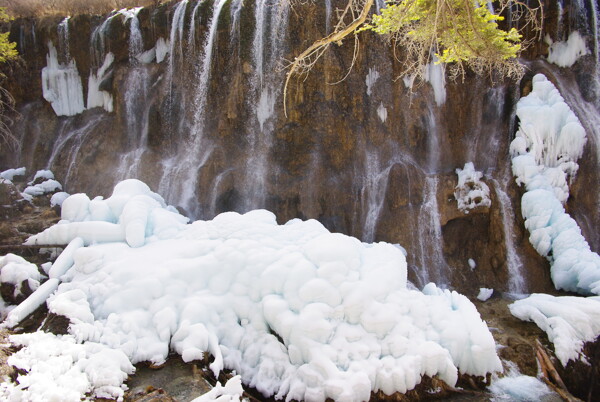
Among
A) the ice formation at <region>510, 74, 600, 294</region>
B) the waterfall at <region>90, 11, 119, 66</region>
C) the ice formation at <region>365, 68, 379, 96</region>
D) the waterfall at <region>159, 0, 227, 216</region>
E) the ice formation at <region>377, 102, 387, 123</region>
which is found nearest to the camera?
the ice formation at <region>510, 74, 600, 294</region>

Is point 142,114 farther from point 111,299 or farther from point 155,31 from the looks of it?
point 111,299

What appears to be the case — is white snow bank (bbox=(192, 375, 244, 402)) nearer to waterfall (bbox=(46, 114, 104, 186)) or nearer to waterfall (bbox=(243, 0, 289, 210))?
waterfall (bbox=(243, 0, 289, 210))

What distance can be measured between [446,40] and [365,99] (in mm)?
3903

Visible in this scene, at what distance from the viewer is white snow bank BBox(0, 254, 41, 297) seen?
18.7ft

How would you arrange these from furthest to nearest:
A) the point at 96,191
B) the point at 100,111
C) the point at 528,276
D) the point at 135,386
Answer: the point at 100,111 < the point at 96,191 < the point at 528,276 < the point at 135,386

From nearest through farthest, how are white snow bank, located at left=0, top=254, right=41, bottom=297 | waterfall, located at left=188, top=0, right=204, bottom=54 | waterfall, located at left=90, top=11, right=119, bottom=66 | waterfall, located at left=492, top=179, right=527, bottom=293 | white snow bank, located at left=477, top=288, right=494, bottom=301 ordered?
white snow bank, located at left=0, top=254, right=41, bottom=297, white snow bank, located at left=477, top=288, right=494, bottom=301, waterfall, located at left=492, top=179, right=527, bottom=293, waterfall, located at left=188, top=0, right=204, bottom=54, waterfall, located at left=90, top=11, right=119, bottom=66

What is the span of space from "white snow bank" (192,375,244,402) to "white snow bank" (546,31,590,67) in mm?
10822

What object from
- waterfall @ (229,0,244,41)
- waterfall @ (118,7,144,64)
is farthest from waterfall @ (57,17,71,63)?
waterfall @ (229,0,244,41)

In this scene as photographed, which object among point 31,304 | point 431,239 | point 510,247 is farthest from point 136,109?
point 510,247

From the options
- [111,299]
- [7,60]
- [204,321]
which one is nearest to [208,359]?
[204,321]

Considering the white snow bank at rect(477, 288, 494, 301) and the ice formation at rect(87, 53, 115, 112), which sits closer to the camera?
the white snow bank at rect(477, 288, 494, 301)

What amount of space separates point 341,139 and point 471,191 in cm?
348

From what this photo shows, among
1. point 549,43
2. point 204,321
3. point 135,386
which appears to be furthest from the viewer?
point 549,43

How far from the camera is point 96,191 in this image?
463 inches
